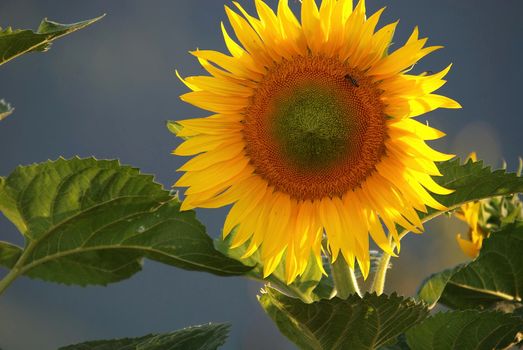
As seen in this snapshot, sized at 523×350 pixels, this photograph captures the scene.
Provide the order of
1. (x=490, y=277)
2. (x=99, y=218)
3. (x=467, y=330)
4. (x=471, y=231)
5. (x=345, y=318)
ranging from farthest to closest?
1. (x=471, y=231)
2. (x=490, y=277)
3. (x=99, y=218)
4. (x=467, y=330)
5. (x=345, y=318)

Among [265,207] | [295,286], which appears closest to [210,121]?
[265,207]

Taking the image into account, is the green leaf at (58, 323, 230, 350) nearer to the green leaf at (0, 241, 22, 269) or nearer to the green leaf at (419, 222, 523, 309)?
the green leaf at (0, 241, 22, 269)

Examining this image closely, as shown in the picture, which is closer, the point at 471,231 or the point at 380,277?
the point at 380,277

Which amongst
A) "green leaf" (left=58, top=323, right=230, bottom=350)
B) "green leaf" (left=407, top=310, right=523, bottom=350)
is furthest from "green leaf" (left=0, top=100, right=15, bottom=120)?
"green leaf" (left=407, top=310, right=523, bottom=350)

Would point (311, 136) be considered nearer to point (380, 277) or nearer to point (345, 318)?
point (380, 277)

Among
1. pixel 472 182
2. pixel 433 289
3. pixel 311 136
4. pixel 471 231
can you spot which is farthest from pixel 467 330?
pixel 471 231

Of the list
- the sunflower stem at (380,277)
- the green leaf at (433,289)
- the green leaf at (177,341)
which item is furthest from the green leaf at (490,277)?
the green leaf at (177,341)
